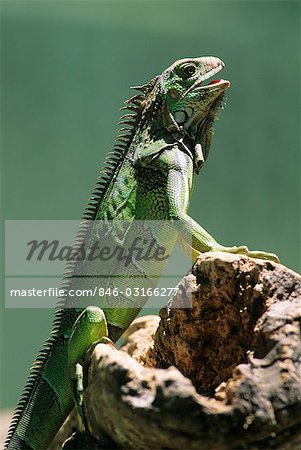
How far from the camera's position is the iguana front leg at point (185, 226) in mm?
2474

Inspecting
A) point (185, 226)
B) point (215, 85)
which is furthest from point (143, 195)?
point (215, 85)

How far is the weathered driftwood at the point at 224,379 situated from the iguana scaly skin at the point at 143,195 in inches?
13.3

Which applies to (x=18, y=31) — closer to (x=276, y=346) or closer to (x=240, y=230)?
(x=240, y=230)

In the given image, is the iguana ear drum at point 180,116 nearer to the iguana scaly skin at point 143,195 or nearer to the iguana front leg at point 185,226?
the iguana scaly skin at point 143,195

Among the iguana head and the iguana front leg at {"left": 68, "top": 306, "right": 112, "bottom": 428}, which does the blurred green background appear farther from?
the iguana front leg at {"left": 68, "top": 306, "right": 112, "bottom": 428}

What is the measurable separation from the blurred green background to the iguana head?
183cm

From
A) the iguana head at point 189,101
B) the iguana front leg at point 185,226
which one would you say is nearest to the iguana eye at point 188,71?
the iguana head at point 189,101

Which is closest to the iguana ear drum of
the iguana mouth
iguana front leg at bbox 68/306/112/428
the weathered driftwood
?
the iguana mouth

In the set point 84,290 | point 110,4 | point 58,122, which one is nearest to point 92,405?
point 84,290

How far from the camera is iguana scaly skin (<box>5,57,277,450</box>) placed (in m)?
2.61

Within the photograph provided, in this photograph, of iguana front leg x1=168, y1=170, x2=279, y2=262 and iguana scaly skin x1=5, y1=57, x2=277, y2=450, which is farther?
iguana scaly skin x1=5, y1=57, x2=277, y2=450

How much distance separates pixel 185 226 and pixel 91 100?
2.59 metres

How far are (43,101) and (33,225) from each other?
3.95 ft

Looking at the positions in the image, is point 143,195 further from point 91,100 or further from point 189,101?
point 91,100
